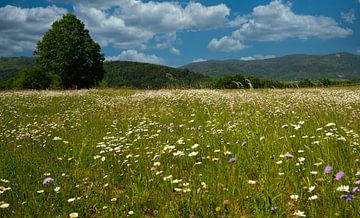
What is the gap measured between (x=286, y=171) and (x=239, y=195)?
725 mm

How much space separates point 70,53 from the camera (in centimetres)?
4819

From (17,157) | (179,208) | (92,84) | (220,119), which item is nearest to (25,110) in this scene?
(17,157)

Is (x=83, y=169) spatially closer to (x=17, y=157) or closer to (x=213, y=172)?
(x=17, y=157)

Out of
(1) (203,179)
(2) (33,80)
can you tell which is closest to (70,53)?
(2) (33,80)

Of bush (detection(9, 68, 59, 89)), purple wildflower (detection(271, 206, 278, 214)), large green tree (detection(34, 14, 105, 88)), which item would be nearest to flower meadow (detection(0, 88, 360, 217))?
purple wildflower (detection(271, 206, 278, 214))

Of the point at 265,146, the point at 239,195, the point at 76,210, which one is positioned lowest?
the point at 76,210

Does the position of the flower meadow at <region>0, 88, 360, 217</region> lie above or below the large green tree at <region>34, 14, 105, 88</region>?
below

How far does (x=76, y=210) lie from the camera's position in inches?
161

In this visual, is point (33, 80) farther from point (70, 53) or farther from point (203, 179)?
point (203, 179)

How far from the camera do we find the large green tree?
48.0m

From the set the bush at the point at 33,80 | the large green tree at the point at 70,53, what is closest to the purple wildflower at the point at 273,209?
the large green tree at the point at 70,53

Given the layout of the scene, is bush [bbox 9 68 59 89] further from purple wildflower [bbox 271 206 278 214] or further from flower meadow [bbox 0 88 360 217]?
purple wildflower [bbox 271 206 278 214]

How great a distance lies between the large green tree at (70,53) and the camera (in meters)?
48.0

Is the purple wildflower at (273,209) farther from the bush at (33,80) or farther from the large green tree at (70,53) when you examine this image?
the bush at (33,80)
